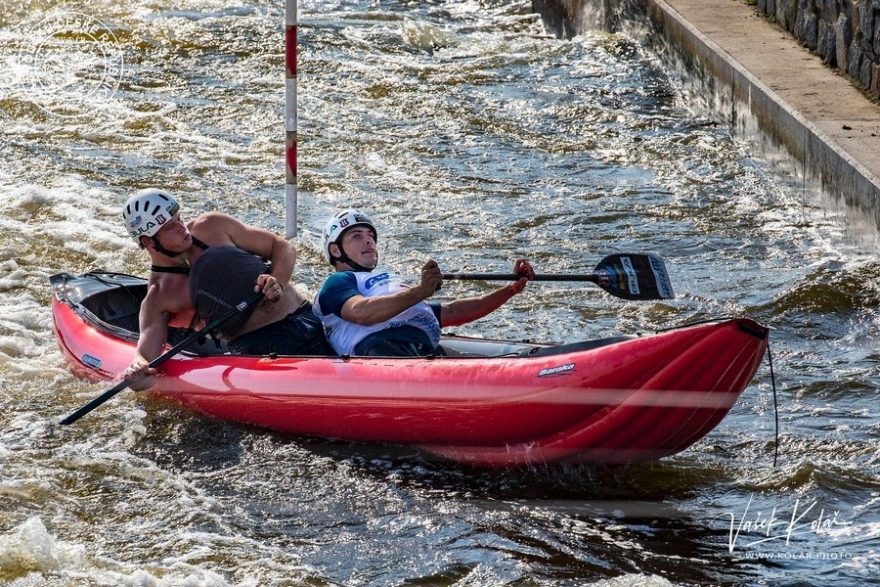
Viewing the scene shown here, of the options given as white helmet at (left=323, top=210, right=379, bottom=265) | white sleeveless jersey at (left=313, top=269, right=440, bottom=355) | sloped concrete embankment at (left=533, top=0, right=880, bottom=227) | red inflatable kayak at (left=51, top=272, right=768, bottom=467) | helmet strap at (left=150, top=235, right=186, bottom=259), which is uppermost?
sloped concrete embankment at (left=533, top=0, right=880, bottom=227)

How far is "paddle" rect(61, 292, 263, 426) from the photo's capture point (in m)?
5.64

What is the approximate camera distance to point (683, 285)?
299 inches

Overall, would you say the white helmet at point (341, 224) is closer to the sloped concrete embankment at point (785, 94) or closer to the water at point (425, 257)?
the water at point (425, 257)

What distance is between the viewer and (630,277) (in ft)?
18.2

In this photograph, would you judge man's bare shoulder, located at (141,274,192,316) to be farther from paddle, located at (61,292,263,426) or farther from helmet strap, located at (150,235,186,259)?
paddle, located at (61,292,263,426)

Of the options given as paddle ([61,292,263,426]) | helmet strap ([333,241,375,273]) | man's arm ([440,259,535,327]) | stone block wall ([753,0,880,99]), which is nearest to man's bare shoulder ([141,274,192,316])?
paddle ([61,292,263,426])

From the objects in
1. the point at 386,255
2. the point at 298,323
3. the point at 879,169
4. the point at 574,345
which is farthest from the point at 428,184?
the point at 574,345

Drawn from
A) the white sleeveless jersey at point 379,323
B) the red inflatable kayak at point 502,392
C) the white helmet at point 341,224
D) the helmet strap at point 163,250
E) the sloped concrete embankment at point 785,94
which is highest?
the sloped concrete embankment at point 785,94

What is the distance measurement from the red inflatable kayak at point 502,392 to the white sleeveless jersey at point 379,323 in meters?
0.21

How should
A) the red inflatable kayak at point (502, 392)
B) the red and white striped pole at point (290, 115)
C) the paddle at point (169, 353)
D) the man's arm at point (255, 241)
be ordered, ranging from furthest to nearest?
the red and white striped pole at point (290, 115) → the man's arm at point (255, 241) → the paddle at point (169, 353) → the red inflatable kayak at point (502, 392)

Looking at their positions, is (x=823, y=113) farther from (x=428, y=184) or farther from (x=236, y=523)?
(x=236, y=523)

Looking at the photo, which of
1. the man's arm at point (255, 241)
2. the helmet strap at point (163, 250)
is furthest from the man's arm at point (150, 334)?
the man's arm at point (255, 241)

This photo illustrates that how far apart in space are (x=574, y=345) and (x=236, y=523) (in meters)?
1.44

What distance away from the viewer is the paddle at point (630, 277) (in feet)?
18.0
